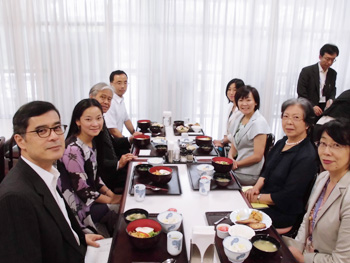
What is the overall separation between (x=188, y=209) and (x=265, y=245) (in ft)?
1.52

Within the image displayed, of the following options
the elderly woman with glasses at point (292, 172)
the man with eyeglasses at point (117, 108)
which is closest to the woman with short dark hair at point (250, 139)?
the elderly woman with glasses at point (292, 172)

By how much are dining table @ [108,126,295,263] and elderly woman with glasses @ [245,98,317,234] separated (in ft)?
0.96

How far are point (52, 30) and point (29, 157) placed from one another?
11.0 feet

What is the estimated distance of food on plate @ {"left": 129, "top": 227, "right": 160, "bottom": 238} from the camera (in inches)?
50.8

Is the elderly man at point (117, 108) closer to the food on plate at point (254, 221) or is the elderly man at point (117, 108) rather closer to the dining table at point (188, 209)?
the dining table at point (188, 209)

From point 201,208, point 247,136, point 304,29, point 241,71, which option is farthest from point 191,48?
point 201,208

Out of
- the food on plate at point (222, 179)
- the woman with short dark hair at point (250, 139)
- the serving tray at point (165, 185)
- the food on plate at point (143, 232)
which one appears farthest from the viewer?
the woman with short dark hair at point (250, 139)

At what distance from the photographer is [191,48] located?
13.9 ft

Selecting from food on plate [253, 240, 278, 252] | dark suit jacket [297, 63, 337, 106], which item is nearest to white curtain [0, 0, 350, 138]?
dark suit jacket [297, 63, 337, 106]

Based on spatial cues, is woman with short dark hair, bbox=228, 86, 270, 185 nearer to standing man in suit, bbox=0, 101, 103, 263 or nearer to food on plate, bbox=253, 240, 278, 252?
food on plate, bbox=253, 240, 278, 252

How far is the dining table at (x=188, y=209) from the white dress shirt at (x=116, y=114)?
1.31 meters

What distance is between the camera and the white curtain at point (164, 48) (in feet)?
13.3

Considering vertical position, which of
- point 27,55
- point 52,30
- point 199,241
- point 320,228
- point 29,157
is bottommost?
point 320,228

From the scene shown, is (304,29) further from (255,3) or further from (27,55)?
(27,55)
